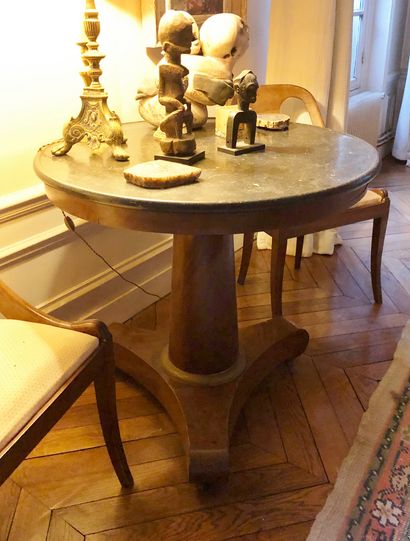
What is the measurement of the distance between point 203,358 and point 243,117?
2.03 feet

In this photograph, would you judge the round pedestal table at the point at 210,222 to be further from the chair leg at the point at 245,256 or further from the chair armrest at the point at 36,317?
the chair leg at the point at 245,256

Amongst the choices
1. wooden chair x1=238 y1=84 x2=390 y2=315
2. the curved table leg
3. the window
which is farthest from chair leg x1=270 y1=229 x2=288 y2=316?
the window

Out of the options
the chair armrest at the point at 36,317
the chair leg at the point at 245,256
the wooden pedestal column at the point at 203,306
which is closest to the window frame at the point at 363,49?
the chair leg at the point at 245,256

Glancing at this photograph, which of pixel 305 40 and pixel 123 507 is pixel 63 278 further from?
pixel 305 40

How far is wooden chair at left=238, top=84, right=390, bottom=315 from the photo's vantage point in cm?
177

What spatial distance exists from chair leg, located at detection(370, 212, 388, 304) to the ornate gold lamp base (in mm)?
1066

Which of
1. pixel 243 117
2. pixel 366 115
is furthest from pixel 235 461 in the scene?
pixel 366 115

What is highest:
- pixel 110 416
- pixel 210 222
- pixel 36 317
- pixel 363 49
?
pixel 363 49

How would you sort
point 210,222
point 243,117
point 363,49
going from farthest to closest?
point 363,49
point 243,117
point 210,222

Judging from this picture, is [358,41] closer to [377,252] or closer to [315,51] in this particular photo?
[315,51]

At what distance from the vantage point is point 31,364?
0.97 metres

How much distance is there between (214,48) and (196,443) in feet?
3.11

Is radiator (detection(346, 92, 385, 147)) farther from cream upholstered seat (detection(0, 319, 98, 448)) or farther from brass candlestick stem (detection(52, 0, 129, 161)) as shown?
cream upholstered seat (detection(0, 319, 98, 448))

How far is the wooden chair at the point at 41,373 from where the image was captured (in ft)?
2.90
